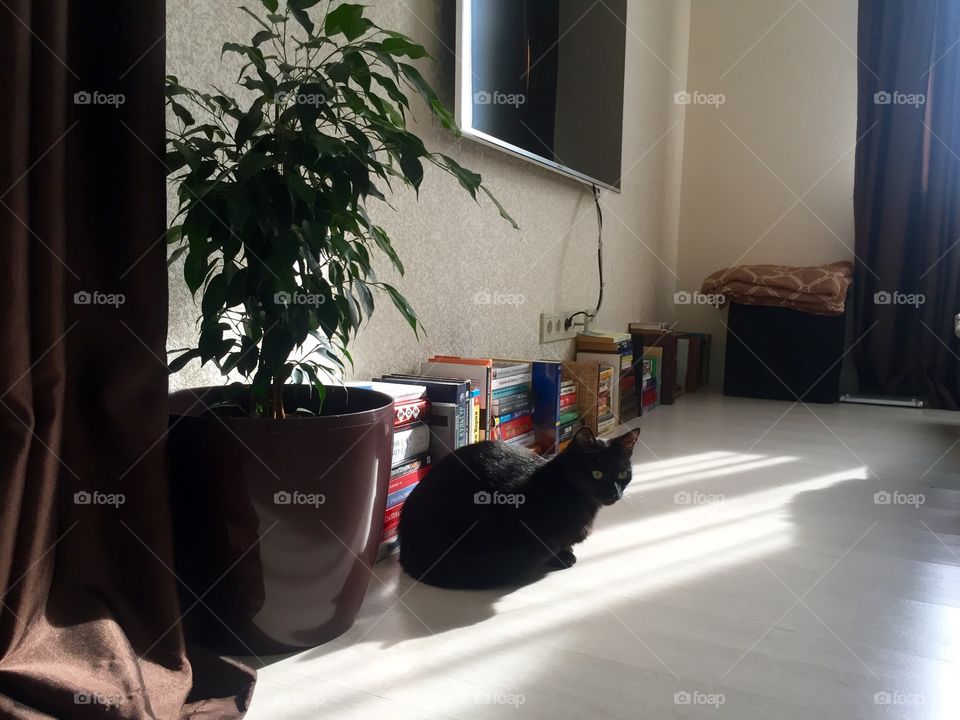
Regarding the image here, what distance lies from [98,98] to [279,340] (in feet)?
1.21

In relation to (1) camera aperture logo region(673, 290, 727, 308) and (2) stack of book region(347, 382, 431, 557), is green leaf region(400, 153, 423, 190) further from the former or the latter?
(1) camera aperture logo region(673, 290, 727, 308)

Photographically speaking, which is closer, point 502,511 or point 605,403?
point 502,511

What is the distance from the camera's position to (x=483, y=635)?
1.21 metres

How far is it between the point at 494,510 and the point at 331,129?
830 mm

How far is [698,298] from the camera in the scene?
421 cm

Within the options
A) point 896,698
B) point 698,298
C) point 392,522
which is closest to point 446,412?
point 392,522

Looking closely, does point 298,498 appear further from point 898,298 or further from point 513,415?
point 898,298

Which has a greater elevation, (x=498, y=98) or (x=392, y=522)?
(x=498, y=98)

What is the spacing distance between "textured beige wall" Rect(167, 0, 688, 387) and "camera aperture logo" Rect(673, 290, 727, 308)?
235 mm

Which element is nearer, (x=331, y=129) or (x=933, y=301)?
(x=331, y=129)

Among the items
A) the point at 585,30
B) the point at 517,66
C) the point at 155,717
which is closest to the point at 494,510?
the point at 155,717

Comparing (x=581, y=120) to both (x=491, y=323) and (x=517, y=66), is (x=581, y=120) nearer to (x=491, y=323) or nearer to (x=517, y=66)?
(x=517, y=66)

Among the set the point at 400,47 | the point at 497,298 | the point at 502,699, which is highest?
the point at 400,47

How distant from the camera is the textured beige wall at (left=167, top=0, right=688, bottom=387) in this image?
1336mm
